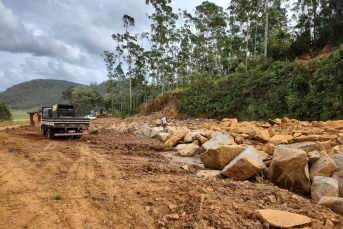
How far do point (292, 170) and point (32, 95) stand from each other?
131 meters

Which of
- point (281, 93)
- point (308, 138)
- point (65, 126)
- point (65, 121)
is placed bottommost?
point (308, 138)

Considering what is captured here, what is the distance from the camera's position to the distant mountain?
309 ft

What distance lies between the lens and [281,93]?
1349 cm

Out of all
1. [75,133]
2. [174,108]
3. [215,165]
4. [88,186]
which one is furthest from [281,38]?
[88,186]

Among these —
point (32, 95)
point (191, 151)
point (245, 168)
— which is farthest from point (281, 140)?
point (32, 95)

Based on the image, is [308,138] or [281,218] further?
[308,138]

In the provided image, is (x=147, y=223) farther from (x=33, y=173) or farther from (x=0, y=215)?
(x=33, y=173)

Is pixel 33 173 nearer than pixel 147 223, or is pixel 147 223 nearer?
pixel 147 223

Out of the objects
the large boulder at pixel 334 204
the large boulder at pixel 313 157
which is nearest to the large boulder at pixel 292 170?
the large boulder at pixel 313 157

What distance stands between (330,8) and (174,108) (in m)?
19.7

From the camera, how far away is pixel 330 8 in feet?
66.2

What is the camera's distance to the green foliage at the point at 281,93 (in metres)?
11.2

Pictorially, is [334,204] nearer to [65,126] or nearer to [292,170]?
[292,170]

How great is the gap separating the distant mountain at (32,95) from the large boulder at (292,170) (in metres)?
103
